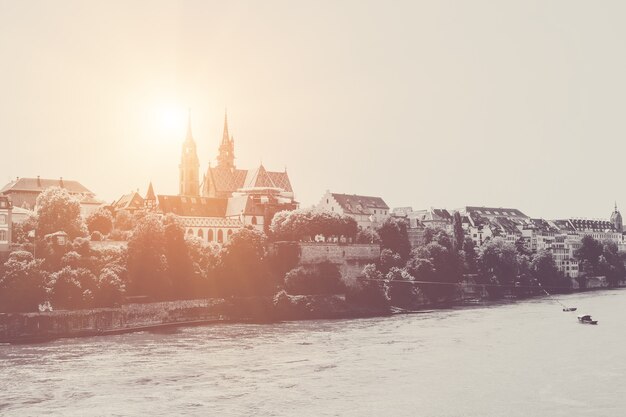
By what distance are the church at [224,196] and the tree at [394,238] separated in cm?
1230

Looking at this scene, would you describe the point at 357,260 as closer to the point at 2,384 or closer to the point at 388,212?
the point at 388,212

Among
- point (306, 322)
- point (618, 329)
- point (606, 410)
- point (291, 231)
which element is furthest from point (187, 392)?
point (291, 231)

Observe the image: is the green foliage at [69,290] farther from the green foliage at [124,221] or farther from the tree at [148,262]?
the green foliage at [124,221]

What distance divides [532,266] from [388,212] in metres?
23.8

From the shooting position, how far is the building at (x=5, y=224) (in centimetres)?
5816

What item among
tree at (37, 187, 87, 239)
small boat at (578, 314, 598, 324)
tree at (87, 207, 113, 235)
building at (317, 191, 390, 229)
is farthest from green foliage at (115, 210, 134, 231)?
small boat at (578, 314, 598, 324)

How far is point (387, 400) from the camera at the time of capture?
31.5 m

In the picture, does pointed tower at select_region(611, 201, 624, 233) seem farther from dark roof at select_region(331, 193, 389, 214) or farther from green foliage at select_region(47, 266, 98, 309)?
green foliage at select_region(47, 266, 98, 309)

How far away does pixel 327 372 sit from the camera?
123ft

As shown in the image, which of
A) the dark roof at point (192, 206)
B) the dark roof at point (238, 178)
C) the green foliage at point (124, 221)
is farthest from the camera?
the dark roof at point (238, 178)

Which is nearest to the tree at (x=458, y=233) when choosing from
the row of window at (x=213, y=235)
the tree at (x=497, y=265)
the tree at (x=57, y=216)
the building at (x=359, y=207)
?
the tree at (x=497, y=265)

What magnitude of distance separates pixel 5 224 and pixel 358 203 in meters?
57.3

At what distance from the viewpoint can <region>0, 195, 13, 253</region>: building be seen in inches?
2290

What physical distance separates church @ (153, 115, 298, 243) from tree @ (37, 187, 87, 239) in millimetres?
10748
